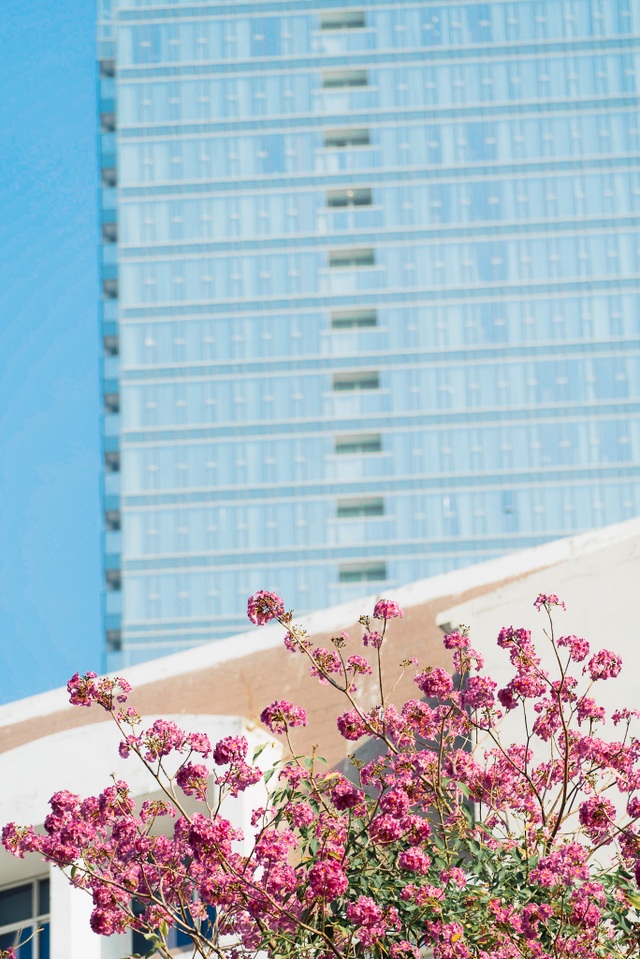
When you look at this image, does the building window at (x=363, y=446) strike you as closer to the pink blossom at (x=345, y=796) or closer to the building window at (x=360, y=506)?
the building window at (x=360, y=506)

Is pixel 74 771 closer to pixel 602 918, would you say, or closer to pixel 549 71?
pixel 602 918

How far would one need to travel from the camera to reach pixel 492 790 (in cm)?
949

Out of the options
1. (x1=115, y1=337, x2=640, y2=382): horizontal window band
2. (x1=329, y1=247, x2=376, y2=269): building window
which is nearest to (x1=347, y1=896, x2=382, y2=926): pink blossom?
(x1=115, y1=337, x2=640, y2=382): horizontal window band

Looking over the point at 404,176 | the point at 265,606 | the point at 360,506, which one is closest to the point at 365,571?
the point at 360,506

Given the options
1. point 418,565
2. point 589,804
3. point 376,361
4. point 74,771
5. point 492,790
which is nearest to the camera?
point 589,804

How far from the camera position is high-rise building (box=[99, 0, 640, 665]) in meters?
99.6

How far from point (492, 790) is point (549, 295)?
97.0 m

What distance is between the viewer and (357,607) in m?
15.6

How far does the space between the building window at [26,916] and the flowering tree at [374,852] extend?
520 centimetres

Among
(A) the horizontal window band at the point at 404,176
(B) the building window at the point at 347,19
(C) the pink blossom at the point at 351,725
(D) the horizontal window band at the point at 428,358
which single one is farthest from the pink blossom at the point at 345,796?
(B) the building window at the point at 347,19

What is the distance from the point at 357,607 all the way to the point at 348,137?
97276mm

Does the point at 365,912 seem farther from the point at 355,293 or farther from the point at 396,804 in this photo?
the point at 355,293

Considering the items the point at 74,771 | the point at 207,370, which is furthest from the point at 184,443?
the point at 74,771

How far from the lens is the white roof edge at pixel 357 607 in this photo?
14758 millimetres
